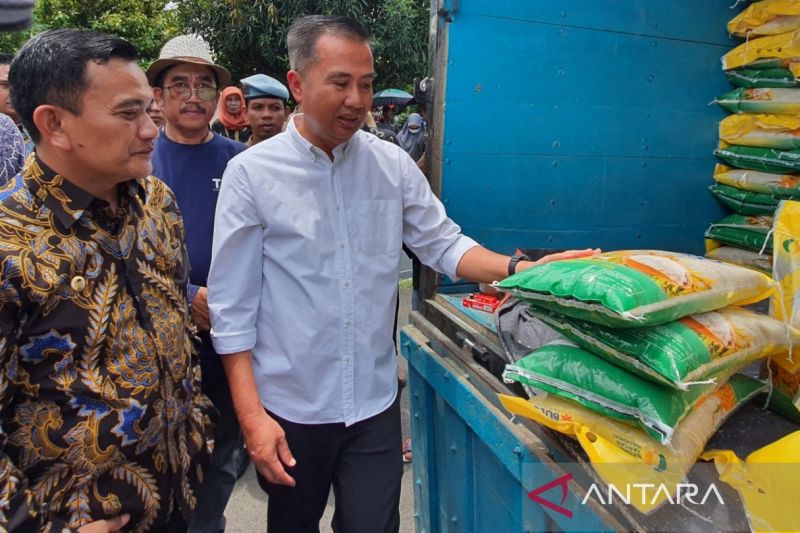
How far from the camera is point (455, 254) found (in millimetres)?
1729

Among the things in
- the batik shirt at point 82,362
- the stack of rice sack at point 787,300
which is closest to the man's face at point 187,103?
the batik shirt at point 82,362

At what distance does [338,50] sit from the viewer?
1.51 meters

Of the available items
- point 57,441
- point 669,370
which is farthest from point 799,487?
point 57,441

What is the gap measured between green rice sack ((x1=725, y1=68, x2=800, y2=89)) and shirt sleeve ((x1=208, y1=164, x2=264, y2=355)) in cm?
193

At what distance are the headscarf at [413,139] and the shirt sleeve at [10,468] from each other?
433 centimetres

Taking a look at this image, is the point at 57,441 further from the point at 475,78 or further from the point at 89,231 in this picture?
the point at 475,78

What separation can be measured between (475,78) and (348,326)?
3.02 feet

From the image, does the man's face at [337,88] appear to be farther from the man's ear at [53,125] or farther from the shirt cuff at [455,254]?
the man's ear at [53,125]

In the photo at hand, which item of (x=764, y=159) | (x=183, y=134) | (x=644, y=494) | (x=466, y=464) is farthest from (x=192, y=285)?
(x=764, y=159)

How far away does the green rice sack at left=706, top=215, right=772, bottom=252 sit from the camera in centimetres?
222

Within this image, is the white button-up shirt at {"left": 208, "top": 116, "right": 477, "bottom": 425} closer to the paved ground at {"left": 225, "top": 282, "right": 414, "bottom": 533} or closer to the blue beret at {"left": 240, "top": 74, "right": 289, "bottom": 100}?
the paved ground at {"left": 225, "top": 282, "right": 414, "bottom": 533}

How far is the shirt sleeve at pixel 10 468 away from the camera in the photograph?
1.03 m

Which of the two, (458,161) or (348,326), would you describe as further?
(458,161)

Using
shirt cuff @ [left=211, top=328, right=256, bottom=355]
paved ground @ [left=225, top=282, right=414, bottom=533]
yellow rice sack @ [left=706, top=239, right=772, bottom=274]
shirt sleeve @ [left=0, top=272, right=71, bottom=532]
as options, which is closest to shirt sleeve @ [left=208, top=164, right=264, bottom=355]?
shirt cuff @ [left=211, top=328, right=256, bottom=355]
